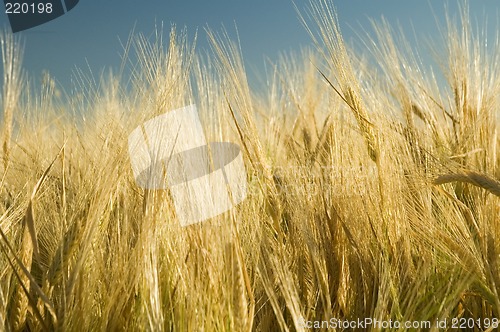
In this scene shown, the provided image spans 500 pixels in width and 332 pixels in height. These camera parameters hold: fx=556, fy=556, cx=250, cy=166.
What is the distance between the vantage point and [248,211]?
1067 millimetres

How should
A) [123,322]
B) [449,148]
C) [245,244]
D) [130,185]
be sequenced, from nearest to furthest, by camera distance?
[123,322] → [245,244] → [130,185] → [449,148]

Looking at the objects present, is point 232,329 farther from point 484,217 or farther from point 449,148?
point 449,148

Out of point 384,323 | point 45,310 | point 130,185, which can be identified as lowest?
point 384,323

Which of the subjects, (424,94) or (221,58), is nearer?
(221,58)

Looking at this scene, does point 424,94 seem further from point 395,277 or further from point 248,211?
point 248,211

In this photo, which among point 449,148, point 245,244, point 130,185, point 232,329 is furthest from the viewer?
point 449,148

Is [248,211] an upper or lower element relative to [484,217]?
upper

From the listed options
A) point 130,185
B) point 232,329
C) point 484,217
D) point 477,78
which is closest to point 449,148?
point 477,78

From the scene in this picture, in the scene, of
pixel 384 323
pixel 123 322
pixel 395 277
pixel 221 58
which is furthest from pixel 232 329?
pixel 221 58

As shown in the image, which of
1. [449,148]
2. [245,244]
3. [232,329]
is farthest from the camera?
[449,148]

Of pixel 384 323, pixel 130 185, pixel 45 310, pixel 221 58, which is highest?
pixel 221 58

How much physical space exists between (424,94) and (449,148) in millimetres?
214

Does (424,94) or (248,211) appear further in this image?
(424,94)

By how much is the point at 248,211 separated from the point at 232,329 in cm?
30
